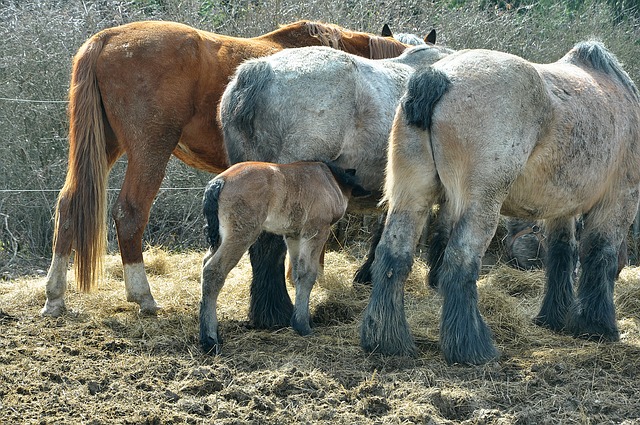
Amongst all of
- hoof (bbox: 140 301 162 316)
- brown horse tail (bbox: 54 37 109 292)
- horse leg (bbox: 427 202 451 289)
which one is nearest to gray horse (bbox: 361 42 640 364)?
horse leg (bbox: 427 202 451 289)

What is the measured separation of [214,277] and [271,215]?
1.77ft

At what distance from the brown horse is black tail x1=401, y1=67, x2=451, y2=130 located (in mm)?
2121

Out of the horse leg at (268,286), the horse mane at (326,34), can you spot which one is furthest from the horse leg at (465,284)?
the horse mane at (326,34)

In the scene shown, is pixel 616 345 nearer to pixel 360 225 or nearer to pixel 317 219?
pixel 317 219

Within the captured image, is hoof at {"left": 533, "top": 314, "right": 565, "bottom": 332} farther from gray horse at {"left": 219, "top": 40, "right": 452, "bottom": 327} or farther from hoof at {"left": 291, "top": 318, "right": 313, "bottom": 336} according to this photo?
hoof at {"left": 291, "top": 318, "right": 313, "bottom": 336}

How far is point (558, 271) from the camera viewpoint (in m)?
6.03

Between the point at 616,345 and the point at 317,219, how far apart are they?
216 cm

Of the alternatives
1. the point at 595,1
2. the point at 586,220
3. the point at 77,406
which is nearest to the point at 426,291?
the point at 586,220

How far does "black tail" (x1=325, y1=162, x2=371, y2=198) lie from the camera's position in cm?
557

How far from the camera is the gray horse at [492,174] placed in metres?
4.76

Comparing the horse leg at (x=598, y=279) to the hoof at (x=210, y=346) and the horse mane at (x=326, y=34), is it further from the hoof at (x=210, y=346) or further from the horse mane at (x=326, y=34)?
the horse mane at (x=326, y=34)

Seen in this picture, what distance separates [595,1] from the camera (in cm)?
1444

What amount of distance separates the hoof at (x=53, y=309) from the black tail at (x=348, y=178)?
2.29m

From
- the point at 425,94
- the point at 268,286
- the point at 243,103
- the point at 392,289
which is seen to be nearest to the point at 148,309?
the point at 268,286
